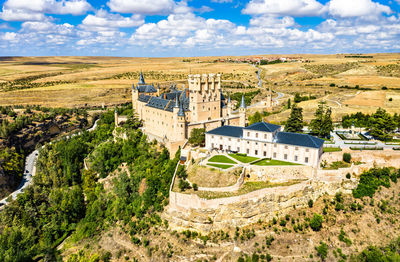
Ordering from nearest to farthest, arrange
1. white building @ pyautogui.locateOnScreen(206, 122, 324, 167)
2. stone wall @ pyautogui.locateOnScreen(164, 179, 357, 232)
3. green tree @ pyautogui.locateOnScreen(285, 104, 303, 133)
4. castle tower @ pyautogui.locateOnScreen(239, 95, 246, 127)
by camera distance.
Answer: stone wall @ pyautogui.locateOnScreen(164, 179, 357, 232) → white building @ pyautogui.locateOnScreen(206, 122, 324, 167) → green tree @ pyautogui.locateOnScreen(285, 104, 303, 133) → castle tower @ pyautogui.locateOnScreen(239, 95, 246, 127)

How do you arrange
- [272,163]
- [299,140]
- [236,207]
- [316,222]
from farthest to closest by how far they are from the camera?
[299,140] < [272,163] < [236,207] < [316,222]

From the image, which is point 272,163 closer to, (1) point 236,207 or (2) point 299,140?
(2) point 299,140

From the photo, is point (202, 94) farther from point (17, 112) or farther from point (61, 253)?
point (17, 112)

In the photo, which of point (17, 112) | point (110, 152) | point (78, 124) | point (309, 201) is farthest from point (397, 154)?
point (17, 112)

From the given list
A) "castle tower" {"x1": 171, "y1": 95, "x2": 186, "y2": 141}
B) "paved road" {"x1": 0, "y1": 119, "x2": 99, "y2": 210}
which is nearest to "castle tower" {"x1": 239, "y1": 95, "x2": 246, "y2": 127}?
"castle tower" {"x1": 171, "y1": 95, "x2": 186, "y2": 141}

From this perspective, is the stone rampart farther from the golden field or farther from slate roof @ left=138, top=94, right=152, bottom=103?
slate roof @ left=138, top=94, right=152, bottom=103

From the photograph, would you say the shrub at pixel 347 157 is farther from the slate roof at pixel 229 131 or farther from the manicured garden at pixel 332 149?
the slate roof at pixel 229 131

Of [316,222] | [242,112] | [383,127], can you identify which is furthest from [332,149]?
[242,112]
